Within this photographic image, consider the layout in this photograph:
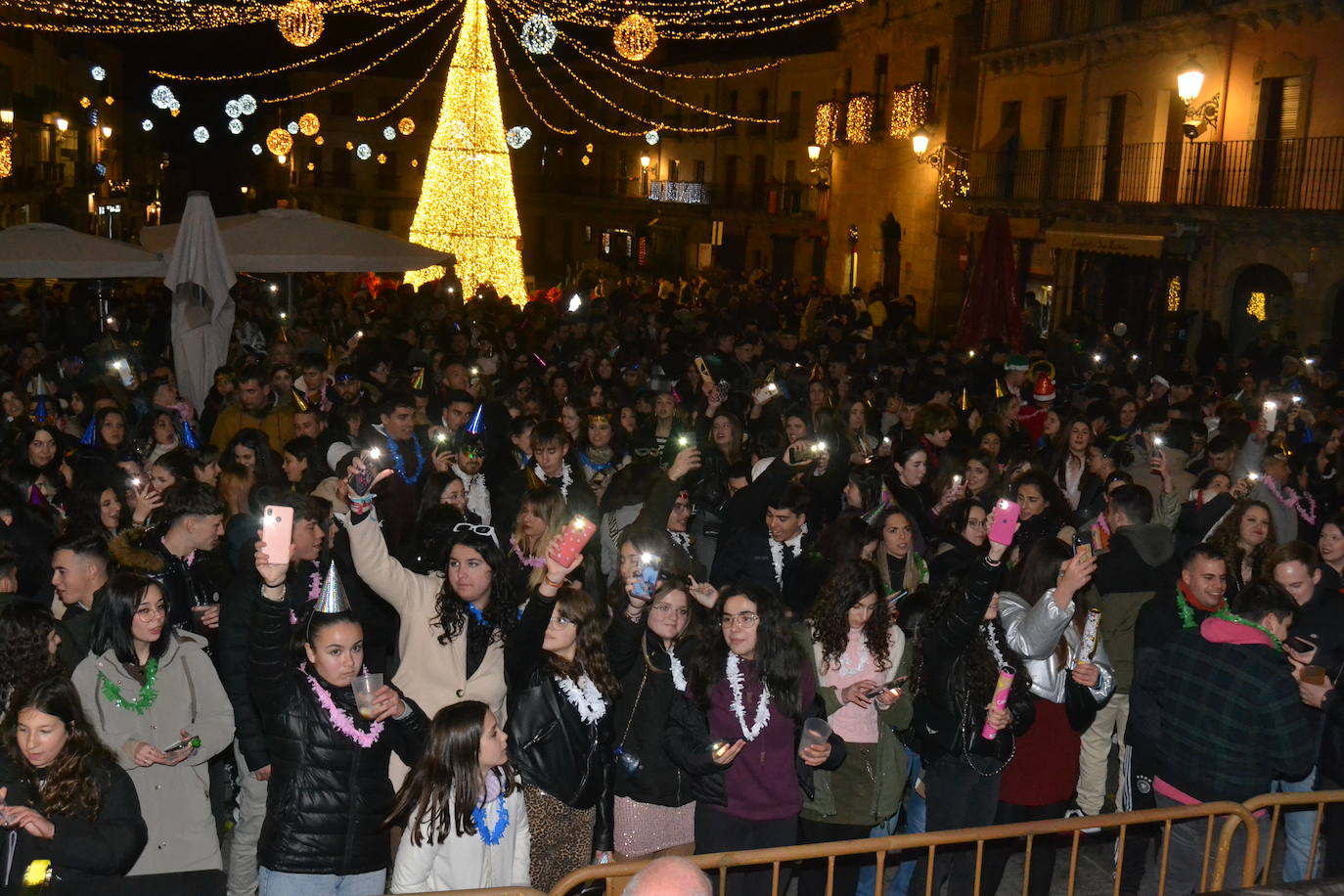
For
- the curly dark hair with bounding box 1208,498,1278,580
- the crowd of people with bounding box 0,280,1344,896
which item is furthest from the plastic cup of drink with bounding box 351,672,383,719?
the curly dark hair with bounding box 1208,498,1278,580

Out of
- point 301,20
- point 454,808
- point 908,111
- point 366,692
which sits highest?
point 908,111

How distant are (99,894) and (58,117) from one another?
43.9 m

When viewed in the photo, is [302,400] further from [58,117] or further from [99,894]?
[58,117]

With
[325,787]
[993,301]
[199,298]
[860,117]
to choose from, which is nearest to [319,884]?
[325,787]

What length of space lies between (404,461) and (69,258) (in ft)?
20.0

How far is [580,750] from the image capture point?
4.82 metres

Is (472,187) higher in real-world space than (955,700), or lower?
higher

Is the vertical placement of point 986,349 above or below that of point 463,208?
below

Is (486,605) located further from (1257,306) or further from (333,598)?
(1257,306)

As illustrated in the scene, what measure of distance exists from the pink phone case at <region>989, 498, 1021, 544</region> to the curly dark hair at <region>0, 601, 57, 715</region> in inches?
129

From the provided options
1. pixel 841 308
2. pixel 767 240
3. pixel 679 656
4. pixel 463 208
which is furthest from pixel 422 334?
pixel 767 240

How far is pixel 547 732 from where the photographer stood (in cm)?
480

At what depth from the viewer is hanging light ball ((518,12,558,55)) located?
2052 centimetres

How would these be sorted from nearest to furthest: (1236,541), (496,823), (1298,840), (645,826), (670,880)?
(670,880)
(496,823)
(645,826)
(1298,840)
(1236,541)
